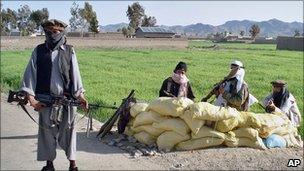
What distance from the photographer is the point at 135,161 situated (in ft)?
22.1

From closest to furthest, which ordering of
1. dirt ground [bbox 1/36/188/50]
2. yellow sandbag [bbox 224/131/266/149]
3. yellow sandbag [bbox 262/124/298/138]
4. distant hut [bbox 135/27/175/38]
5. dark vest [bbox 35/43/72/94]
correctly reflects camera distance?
dark vest [bbox 35/43/72/94]
yellow sandbag [bbox 224/131/266/149]
yellow sandbag [bbox 262/124/298/138]
dirt ground [bbox 1/36/188/50]
distant hut [bbox 135/27/175/38]

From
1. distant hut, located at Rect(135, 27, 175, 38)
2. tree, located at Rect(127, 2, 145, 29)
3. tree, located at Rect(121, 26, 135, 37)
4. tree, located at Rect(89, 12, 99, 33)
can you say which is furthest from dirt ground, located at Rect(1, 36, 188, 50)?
tree, located at Rect(127, 2, 145, 29)

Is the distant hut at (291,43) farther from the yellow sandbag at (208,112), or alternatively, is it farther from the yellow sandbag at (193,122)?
the yellow sandbag at (193,122)

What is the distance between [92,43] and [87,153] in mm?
45033

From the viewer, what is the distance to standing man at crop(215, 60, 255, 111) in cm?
796

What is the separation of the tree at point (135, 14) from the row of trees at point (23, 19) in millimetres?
17103

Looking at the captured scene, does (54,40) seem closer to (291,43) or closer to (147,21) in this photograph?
(291,43)

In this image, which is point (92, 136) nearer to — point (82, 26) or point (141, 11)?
point (82, 26)

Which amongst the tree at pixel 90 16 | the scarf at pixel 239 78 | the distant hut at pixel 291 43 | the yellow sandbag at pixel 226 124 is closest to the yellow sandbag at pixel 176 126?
the yellow sandbag at pixel 226 124

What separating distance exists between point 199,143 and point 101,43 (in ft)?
151

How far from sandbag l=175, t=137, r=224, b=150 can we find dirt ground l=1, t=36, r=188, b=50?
39.9 m

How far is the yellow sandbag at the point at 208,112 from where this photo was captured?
23.3 feet

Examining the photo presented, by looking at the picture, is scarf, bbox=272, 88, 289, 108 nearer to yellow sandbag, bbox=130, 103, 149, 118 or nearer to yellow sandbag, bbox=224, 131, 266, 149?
yellow sandbag, bbox=224, 131, 266, 149

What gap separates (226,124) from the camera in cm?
728
